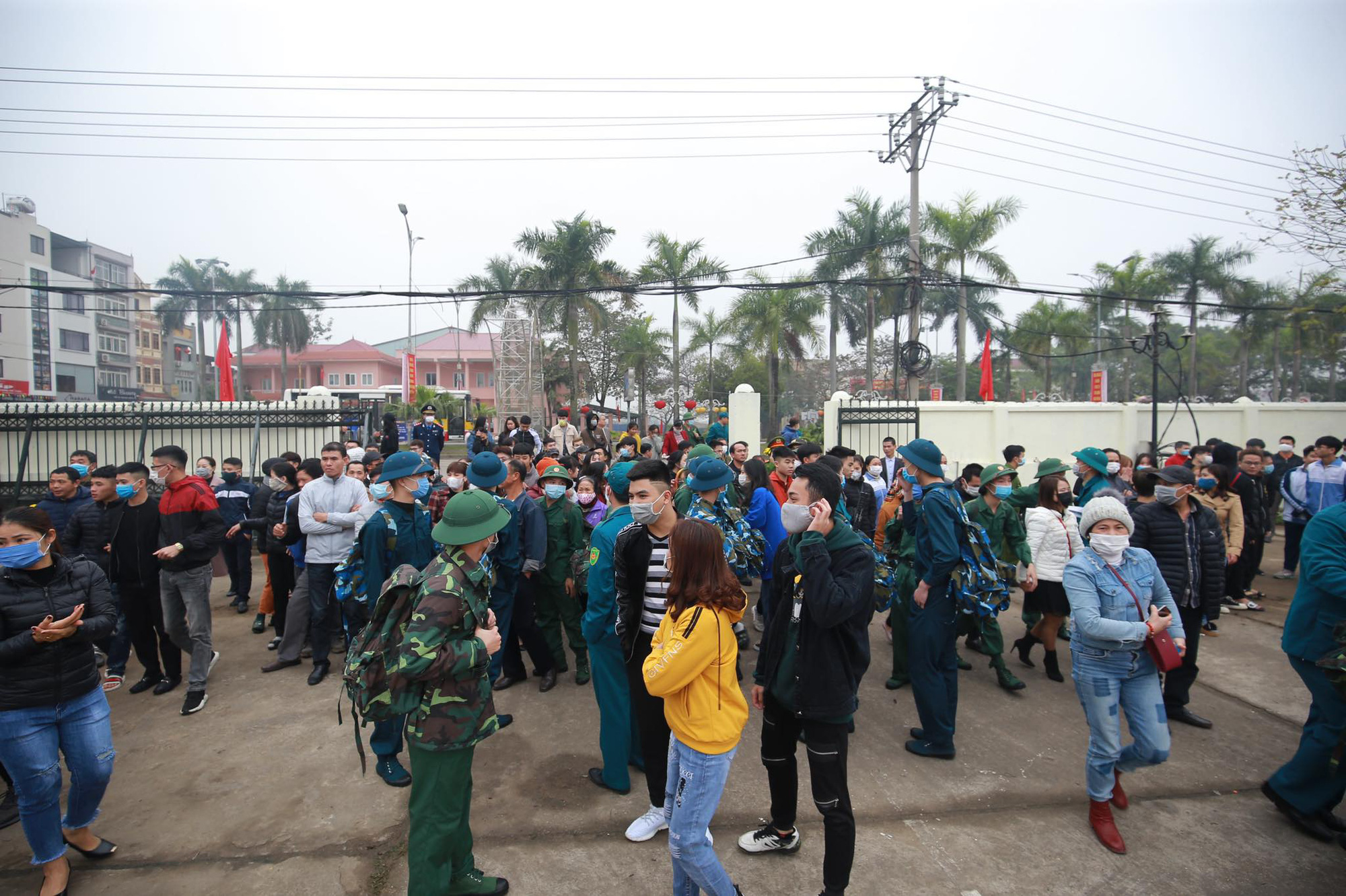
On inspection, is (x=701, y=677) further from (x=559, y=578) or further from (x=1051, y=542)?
(x=1051, y=542)

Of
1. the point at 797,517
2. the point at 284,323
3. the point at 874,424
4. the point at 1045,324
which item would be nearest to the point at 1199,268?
the point at 1045,324

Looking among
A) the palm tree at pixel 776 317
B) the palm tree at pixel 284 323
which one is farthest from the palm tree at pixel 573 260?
the palm tree at pixel 284 323

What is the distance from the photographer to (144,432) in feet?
37.9

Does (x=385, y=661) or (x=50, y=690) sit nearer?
(x=385, y=661)

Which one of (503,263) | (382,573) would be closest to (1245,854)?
(382,573)

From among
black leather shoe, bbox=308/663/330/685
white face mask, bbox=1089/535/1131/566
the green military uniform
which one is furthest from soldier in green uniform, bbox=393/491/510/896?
black leather shoe, bbox=308/663/330/685

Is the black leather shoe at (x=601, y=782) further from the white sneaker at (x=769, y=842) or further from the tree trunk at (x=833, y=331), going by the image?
the tree trunk at (x=833, y=331)

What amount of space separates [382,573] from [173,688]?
258 cm

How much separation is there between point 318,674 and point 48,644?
8.84 ft

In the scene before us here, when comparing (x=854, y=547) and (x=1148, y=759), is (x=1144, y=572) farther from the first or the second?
(x=854, y=547)

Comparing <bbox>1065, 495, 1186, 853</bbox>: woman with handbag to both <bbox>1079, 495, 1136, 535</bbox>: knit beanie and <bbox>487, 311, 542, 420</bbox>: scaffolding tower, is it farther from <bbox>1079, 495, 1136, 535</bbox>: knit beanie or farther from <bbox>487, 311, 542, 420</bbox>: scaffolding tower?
<bbox>487, 311, 542, 420</bbox>: scaffolding tower

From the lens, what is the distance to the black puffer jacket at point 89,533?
527cm

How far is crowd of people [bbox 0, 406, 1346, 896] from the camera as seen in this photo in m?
2.75

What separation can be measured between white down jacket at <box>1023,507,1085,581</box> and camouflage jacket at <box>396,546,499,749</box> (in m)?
4.81
